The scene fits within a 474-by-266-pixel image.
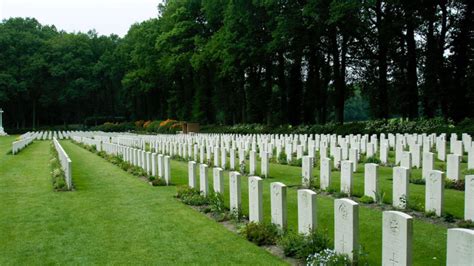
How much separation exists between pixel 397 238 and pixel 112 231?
187 inches

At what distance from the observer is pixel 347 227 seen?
5.09 metres

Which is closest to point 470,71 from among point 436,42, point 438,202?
point 436,42

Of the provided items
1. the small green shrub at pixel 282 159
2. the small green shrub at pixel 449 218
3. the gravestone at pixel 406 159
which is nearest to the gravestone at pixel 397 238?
the small green shrub at pixel 449 218

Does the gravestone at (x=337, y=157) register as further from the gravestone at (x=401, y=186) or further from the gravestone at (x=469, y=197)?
the gravestone at (x=469, y=197)

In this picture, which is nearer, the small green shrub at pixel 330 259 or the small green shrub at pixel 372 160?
the small green shrub at pixel 330 259

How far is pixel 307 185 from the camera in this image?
1087cm

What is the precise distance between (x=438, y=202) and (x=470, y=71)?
72.5 ft

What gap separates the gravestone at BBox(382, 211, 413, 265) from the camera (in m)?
4.26

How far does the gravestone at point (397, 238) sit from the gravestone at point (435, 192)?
3.35 metres

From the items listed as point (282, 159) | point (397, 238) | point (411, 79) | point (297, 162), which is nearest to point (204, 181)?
point (397, 238)

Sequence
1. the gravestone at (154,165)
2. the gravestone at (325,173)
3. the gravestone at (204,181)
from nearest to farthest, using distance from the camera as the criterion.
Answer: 1. the gravestone at (204,181)
2. the gravestone at (325,173)
3. the gravestone at (154,165)

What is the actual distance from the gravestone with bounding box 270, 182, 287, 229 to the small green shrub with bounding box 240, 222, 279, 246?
0.43ft

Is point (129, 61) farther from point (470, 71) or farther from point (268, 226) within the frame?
point (268, 226)

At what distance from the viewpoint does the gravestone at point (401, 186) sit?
26.6ft
